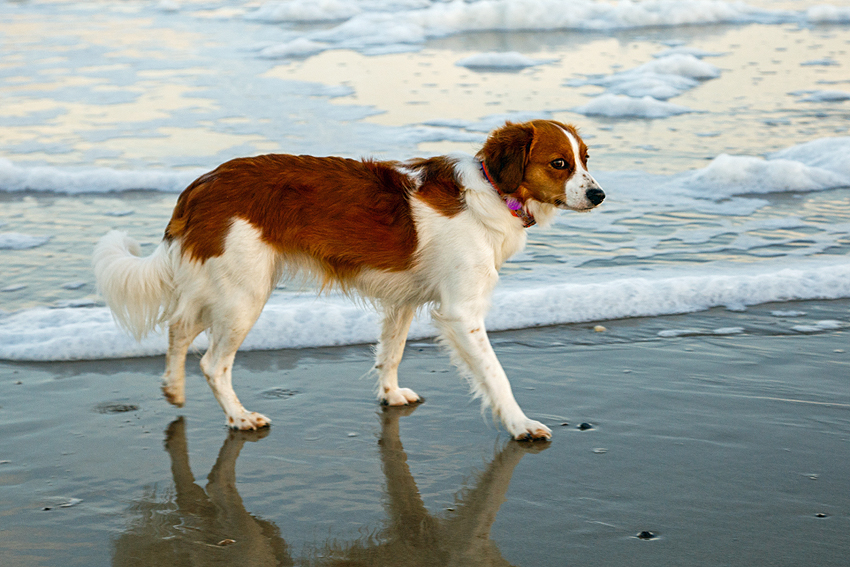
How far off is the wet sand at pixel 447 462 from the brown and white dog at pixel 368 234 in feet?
1.04

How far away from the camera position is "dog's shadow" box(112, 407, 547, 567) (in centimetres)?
269

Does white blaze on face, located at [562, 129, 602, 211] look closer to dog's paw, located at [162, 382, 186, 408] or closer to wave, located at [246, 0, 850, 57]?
dog's paw, located at [162, 382, 186, 408]

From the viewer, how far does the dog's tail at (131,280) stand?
3.77 meters

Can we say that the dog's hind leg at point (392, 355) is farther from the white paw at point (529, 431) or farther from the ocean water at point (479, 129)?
the ocean water at point (479, 129)

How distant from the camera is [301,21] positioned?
67.5ft

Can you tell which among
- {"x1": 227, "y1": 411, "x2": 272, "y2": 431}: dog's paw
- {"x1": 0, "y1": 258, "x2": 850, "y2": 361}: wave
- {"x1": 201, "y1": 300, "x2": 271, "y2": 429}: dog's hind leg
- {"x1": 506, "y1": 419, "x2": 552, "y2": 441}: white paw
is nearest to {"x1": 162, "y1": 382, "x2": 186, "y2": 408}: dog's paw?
{"x1": 201, "y1": 300, "x2": 271, "y2": 429}: dog's hind leg

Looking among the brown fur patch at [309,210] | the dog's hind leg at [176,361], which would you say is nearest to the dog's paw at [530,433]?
the brown fur patch at [309,210]

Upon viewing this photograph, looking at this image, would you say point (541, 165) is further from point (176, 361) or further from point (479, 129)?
point (479, 129)

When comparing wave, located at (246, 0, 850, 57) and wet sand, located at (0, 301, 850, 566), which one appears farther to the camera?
wave, located at (246, 0, 850, 57)

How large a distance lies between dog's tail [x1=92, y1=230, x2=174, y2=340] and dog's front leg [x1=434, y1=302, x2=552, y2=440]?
1278 millimetres

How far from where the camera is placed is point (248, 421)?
371 centimetres

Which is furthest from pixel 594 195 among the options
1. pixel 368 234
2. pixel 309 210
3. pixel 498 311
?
pixel 498 311

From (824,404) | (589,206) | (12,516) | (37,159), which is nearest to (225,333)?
(12,516)

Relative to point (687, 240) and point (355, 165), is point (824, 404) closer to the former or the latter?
point (355, 165)
